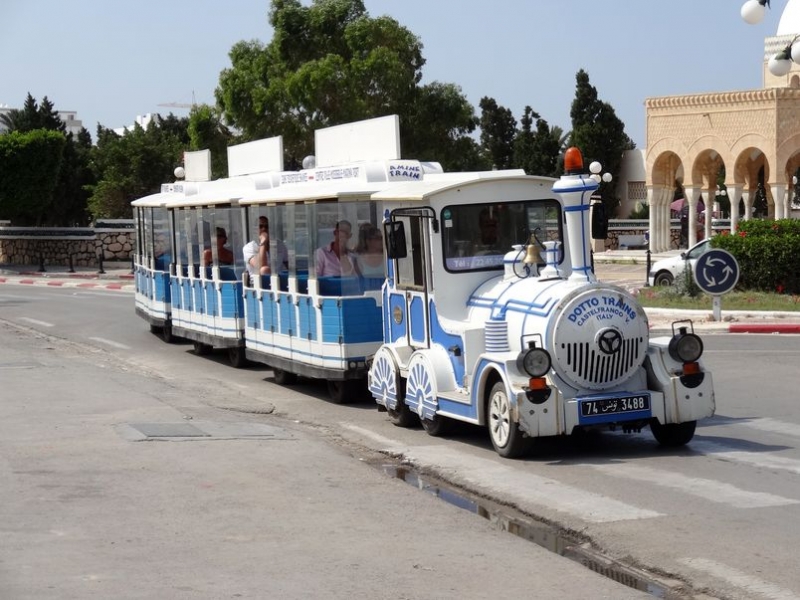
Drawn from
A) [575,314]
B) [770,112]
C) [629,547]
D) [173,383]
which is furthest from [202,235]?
[770,112]

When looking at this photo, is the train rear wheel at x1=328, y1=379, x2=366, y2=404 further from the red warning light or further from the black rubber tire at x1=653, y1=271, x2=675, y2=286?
the black rubber tire at x1=653, y1=271, x2=675, y2=286

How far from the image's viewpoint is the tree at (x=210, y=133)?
48.7 metres

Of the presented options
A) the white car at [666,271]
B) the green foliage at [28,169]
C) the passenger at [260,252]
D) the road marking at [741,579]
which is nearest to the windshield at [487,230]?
the passenger at [260,252]

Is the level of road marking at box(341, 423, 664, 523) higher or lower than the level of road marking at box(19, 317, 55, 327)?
lower

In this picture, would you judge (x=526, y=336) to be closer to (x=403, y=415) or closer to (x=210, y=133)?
(x=403, y=415)

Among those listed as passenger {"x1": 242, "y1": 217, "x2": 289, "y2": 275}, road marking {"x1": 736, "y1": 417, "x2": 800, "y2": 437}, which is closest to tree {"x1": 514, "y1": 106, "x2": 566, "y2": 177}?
passenger {"x1": 242, "y1": 217, "x2": 289, "y2": 275}

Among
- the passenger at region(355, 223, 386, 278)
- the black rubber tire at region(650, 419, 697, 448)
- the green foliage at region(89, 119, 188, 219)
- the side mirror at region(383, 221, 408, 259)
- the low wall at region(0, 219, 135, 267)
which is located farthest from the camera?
the green foliage at region(89, 119, 188, 219)

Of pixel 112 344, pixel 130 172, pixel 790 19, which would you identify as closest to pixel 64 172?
pixel 130 172

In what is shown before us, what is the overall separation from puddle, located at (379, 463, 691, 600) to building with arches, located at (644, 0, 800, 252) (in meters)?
34.3

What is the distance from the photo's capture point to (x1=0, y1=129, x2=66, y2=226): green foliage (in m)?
50.7

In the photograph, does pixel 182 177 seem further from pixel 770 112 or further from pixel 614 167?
pixel 614 167

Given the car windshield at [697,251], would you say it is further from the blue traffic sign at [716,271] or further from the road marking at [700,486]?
the road marking at [700,486]

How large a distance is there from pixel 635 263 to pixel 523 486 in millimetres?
38364

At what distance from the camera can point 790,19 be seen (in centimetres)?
5578
